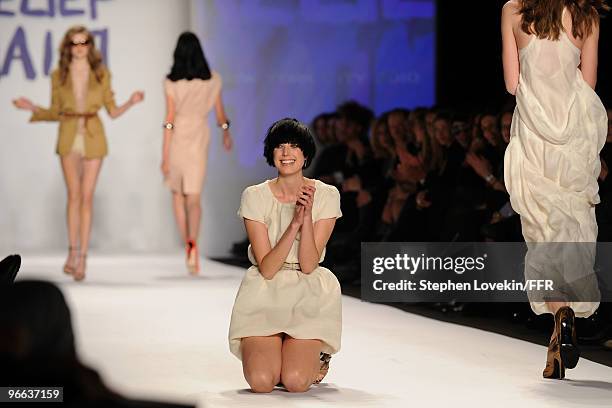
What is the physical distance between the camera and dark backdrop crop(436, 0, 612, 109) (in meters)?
Result: 7.48

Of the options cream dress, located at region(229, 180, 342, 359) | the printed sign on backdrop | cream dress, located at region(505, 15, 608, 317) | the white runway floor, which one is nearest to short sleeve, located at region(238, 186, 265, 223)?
cream dress, located at region(229, 180, 342, 359)

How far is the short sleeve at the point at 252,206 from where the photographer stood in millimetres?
3562

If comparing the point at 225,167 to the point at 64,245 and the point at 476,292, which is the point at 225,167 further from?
the point at 476,292

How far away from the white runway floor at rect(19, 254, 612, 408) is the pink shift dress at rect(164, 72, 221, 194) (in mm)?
1262

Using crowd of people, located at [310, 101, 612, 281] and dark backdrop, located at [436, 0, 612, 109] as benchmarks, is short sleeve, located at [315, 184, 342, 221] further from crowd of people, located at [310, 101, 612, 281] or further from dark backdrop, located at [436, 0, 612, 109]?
dark backdrop, located at [436, 0, 612, 109]

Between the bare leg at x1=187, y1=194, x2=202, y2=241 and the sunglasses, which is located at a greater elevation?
the sunglasses

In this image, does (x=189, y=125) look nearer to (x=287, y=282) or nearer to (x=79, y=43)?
(x=79, y=43)

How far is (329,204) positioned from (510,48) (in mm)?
697

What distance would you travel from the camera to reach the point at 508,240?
5.16m

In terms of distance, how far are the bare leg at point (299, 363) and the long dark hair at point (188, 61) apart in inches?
153

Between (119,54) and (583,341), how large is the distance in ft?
18.1

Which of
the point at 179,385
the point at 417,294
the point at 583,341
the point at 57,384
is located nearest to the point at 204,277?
the point at 417,294

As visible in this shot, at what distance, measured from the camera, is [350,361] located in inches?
162

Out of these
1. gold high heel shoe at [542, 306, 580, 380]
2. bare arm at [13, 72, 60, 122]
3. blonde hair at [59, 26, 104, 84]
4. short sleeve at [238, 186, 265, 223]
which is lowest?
gold high heel shoe at [542, 306, 580, 380]
